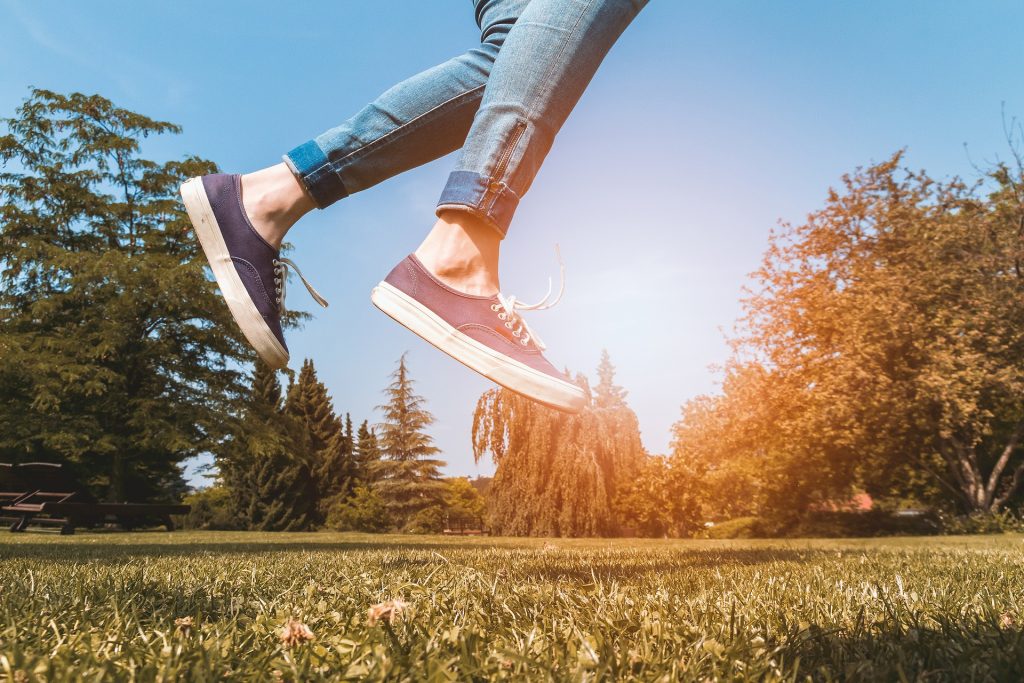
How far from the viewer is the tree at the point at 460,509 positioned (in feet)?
120

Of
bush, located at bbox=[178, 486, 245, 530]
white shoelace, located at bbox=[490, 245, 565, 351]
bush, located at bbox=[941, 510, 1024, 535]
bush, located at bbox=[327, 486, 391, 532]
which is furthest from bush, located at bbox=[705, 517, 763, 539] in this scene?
white shoelace, located at bbox=[490, 245, 565, 351]

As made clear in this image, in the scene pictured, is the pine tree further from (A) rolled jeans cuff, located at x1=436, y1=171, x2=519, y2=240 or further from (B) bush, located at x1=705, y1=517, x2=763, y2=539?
(A) rolled jeans cuff, located at x1=436, y1=171, x2=519, y2=240

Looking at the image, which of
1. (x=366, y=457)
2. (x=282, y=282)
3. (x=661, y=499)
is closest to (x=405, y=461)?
(x=366, y=457)

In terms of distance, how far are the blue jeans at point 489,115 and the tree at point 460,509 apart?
116ft

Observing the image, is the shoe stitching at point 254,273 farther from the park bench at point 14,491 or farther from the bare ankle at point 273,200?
the park bench at point 14,491

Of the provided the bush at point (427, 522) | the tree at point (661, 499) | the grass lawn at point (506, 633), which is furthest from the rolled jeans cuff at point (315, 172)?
the bush at point (427, 522)

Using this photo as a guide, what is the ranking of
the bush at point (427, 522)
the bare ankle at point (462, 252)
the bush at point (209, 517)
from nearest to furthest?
the bare ankle at point (462, 252)
the bush at point (209, 517)
the bush at point (427, 522)

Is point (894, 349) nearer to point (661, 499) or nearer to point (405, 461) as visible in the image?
point (661, 499)

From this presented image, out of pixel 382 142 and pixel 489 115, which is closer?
pixel 489 115

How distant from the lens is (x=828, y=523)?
2162cm

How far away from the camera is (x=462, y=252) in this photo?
1.72 metres

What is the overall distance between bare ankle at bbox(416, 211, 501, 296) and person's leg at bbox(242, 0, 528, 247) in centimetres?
21

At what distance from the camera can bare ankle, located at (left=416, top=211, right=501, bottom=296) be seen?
5.50 feet

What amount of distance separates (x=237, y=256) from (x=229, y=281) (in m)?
0.07
